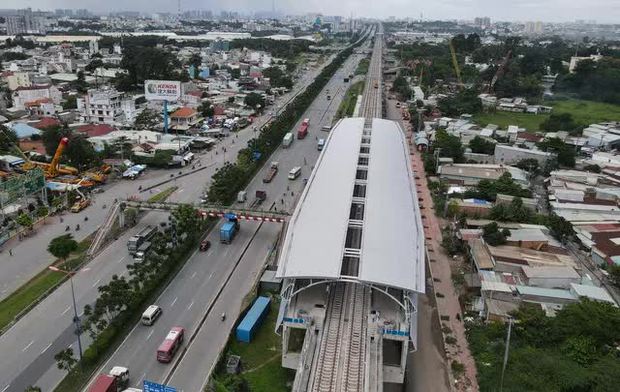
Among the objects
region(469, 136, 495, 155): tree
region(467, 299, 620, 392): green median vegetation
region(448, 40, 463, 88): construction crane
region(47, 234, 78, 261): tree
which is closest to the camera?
region(467, 299, 620, 392): green median vegetation

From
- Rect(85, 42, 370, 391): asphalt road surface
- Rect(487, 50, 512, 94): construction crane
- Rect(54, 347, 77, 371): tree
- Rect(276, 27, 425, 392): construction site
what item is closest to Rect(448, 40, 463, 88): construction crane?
Rect(487, 50, 512, 94): construction crane

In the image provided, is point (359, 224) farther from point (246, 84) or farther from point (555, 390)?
point (246, 84)

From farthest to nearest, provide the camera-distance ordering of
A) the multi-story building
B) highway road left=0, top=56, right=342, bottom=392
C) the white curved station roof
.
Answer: the multi-story building
the white curved station roof
highway road left=0, top=56, right=342, bottom=392

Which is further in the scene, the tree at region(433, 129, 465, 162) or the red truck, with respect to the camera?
the red truck

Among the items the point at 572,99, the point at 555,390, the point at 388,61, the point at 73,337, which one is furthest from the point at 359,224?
the point at 388,61

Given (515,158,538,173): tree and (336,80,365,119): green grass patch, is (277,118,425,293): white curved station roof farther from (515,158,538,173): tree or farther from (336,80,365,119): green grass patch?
(336,80,365,119): green grass patch

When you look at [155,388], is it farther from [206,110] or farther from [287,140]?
[206,110]

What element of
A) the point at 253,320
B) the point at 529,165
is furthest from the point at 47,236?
the point at 529,165
